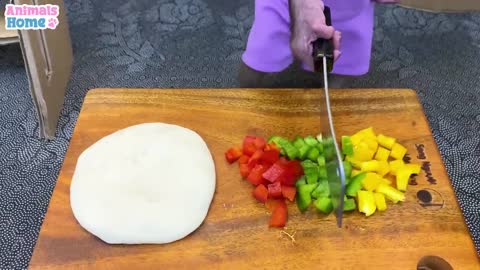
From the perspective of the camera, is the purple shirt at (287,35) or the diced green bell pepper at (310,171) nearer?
the diced green bell pepper at (310,171)

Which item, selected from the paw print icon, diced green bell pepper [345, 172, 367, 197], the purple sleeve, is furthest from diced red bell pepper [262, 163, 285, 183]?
the paw print icon

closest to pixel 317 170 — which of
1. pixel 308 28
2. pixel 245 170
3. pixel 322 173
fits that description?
pixel 322 173

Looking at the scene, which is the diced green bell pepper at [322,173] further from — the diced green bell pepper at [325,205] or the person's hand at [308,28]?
the person's hand at [308,28]

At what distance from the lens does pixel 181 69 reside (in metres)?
1.53

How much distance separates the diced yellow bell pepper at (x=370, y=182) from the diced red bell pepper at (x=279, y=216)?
0.42 feet

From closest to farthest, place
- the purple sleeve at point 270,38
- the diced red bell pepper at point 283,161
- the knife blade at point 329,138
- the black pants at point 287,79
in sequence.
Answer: the knife blade at point 329,138
the diced red bell pepper at point 283,161
the purple sleeve at point 270,38
the black pants at point 287,79

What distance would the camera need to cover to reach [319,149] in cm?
86

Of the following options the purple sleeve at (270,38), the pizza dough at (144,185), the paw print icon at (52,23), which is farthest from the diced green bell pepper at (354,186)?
the paw print icon at (52,23)

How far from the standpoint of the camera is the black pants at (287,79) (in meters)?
1.15

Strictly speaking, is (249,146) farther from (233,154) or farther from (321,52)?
(321,52)

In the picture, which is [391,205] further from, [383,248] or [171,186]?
[171,186]

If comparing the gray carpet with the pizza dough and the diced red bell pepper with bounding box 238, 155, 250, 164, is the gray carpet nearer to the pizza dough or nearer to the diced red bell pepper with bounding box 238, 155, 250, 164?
the pizza dough

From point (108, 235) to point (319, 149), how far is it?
349mm

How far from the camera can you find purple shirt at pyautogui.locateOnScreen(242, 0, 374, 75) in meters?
1.04
